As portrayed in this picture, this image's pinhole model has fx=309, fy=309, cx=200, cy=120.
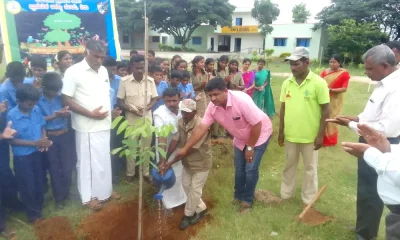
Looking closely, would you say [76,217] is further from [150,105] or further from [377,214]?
[377,214]

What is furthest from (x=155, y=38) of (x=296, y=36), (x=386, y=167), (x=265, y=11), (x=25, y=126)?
(x=386, y=167)

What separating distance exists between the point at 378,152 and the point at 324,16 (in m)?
31.3

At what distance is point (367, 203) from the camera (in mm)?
3004

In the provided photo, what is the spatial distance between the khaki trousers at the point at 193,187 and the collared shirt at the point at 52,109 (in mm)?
1513

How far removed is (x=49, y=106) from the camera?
3453 millimetres

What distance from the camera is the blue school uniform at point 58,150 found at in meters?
3.45

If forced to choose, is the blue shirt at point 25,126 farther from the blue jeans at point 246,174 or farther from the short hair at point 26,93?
the blue jeans at point 246,174

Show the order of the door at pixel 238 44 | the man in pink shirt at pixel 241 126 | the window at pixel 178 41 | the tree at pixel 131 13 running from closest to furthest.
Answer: the man in pink shirt at pixel 241 126, the tree at pixel 131 13, the window at pixel 178 41, the door at pixel 238 44

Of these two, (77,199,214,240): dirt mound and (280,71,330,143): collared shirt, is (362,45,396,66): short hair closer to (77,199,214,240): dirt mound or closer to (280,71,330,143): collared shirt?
(280,71,330,143): collared shirt

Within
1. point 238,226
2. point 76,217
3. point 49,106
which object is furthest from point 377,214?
point 49,106

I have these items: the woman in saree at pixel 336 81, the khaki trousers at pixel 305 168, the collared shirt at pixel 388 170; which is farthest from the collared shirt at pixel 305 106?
the woman in saree at pixel 336 81

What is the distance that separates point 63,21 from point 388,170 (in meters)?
5.19

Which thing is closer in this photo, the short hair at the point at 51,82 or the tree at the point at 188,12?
the short hair at the point at 51,82

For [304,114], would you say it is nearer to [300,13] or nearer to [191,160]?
[191,160]
